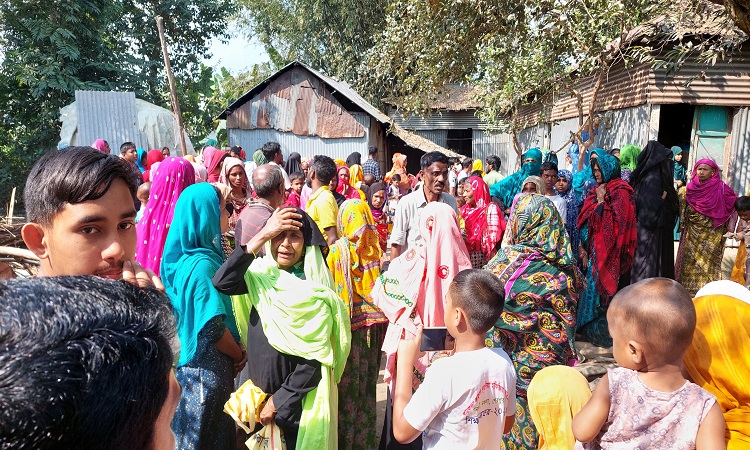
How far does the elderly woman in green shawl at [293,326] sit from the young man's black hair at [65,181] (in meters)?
0.91

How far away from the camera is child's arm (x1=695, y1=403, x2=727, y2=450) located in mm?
1721

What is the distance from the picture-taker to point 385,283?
334cm

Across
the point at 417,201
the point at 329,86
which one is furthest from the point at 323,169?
the point at 329,86

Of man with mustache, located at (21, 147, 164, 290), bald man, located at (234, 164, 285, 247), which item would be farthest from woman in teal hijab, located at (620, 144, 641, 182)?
man with mustache, located at (21, 147, 164, 290)

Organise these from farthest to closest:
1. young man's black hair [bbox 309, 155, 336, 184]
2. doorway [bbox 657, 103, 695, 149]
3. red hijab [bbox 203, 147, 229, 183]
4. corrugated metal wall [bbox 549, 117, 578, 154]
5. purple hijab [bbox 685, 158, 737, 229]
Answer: corrugated metal wall [bbox 549, 117, 578, 154] → doorway [bbox 657, 103, 695, 149] → purple hijab [bbox 685, 158, 737, 229] → red hijab [bbox 203, 147, 229, 183] → young man's black hair [bbox 309, 155, 336, 184]

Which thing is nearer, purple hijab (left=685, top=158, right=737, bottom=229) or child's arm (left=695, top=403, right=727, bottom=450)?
child's arm (left=695, top=403, right=727, bottom=450)

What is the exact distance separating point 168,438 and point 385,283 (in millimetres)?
2574

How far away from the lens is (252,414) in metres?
2.51

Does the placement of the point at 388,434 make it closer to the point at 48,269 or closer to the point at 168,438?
the point at 48,269

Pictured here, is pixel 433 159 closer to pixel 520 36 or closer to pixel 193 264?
pixel 193 264

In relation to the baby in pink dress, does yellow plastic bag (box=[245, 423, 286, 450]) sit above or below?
below

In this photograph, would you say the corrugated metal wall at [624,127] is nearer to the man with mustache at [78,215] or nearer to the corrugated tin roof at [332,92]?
the corrugated tin roof at [332,92]

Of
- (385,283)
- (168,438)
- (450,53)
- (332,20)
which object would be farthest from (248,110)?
(168,438)

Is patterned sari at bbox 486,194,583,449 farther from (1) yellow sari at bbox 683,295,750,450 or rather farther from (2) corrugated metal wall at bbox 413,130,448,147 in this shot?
(2) corrugated metal wall at bbox 413,130,448,147
